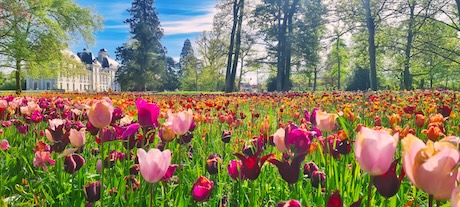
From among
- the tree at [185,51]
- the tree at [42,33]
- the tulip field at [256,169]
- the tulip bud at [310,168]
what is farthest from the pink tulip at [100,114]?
the tree at [185,51]

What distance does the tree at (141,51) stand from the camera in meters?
46.6

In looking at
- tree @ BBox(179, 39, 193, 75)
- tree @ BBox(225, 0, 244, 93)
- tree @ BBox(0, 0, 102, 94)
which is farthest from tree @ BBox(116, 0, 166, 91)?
tree @ BBox(179, 39, 193, 75)

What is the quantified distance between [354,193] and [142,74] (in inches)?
1830

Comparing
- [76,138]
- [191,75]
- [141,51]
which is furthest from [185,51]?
[76,138]

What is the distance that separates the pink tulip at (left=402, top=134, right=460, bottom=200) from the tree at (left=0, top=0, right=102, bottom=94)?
2406cm

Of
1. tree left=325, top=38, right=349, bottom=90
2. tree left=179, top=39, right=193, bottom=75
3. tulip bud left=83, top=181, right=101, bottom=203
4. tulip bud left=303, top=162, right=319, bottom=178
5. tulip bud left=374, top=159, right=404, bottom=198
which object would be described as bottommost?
tulip bud left=83, top=181, right=101, bottom=203

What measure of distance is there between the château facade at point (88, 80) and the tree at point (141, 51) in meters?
32.1

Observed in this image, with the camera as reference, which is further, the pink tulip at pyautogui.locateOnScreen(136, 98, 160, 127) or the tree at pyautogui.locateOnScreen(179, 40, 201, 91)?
the tree at pyautogui.locateOnScreen(179, 40, 201, 91)

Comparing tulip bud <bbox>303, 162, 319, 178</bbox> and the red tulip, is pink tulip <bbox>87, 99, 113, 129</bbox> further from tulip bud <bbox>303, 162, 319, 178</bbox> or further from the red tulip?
tulip bud <bbox>303, 162, 319, 178</bbox>

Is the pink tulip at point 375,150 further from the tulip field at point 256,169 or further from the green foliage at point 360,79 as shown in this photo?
the green foliage at point 360,79

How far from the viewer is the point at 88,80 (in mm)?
97625

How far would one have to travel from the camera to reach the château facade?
87250mm

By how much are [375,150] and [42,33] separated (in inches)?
1115

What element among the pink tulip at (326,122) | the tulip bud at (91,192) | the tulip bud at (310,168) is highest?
the pink tulip at (326,122)
